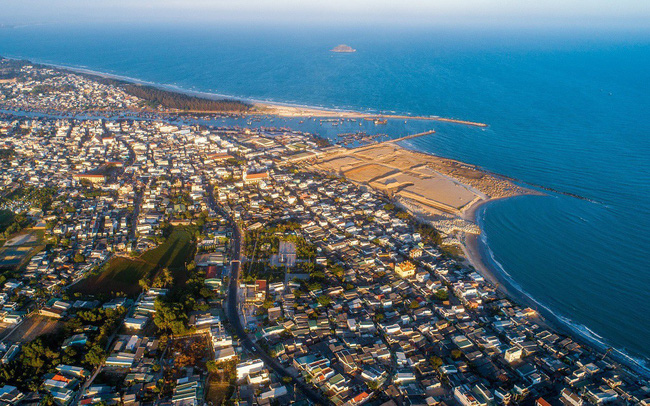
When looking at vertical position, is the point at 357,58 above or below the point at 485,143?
above

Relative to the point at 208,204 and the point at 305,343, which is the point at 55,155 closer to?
the point at 208,204

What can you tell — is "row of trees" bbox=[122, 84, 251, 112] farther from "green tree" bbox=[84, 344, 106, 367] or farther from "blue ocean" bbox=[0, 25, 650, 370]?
"green tree" bbox=[84, 344, 106, 367]

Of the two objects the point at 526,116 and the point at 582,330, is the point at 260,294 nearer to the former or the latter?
the point at 582,330

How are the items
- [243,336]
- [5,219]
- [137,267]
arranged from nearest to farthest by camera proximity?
[243,336], [137,267], [5,219]

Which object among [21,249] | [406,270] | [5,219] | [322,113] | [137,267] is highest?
[322,113]


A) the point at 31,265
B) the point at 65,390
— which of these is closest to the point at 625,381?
the point at 65,390

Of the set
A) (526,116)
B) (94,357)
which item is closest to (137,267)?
(94,357)

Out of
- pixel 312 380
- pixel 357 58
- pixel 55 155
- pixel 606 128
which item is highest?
pixel 357 58
